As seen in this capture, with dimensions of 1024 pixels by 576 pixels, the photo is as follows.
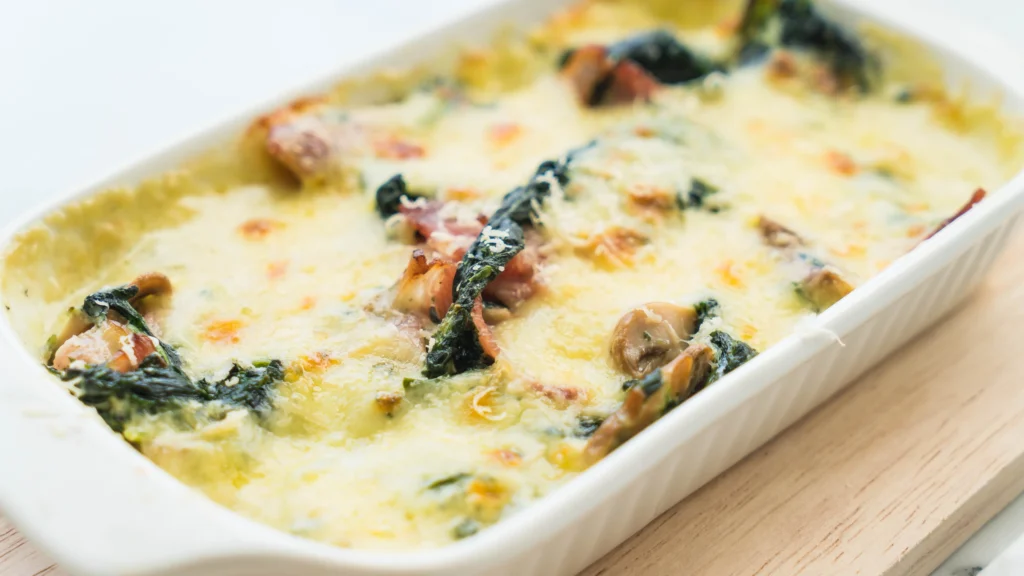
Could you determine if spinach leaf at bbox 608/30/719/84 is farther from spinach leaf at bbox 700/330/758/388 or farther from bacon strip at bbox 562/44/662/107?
spinach leaf at bbox 700/330/758/388

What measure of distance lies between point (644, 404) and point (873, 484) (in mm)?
853

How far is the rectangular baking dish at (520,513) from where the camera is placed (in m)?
1.94

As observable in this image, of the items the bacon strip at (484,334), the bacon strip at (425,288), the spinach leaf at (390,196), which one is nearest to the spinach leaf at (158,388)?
the bacon strip at (425,288)

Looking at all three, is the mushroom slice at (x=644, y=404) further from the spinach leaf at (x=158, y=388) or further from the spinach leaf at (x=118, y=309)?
the spinach leaf at (x=118, y=309)

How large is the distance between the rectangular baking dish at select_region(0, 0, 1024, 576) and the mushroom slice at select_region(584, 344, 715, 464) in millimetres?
73

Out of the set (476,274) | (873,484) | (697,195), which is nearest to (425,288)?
(476,274)

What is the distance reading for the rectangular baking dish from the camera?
1937mm

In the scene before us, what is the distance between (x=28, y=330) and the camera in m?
2.60

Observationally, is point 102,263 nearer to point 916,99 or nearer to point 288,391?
point 288,391

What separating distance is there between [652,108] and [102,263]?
188 cm

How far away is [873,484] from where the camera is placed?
2.77m

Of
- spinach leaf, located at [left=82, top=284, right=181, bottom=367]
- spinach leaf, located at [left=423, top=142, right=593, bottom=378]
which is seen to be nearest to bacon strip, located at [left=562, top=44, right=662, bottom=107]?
spinach leaf, located at [left=423, top=142, right=593, bottom=378]

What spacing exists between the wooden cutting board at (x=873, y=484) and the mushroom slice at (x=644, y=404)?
431 mm

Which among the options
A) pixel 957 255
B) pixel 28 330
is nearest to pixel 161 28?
pixel 28 330
